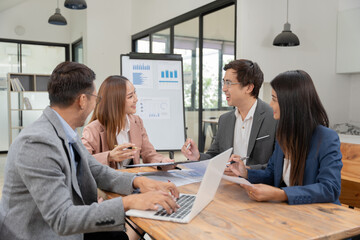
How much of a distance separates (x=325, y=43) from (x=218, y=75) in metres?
1.46

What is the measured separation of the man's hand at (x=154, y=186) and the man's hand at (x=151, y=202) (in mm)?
168

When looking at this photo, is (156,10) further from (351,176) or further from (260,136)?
(351,176)

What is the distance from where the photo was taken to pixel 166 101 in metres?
3.26

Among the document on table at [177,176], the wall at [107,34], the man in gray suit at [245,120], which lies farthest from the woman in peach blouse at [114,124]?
the wall at [107,34]

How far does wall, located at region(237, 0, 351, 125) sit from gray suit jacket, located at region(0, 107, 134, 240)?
3079 mm

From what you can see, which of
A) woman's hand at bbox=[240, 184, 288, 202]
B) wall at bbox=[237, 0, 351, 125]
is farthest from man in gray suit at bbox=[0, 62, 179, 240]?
wall at bbox=[237, 0, 351, 125]

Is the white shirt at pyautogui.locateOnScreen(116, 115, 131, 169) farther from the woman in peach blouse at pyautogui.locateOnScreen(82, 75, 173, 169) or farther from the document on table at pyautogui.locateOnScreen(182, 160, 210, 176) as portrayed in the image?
the document on table at pyautogui.locateOnScreen(182, 160, 210, 176)

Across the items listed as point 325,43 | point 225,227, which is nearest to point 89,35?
point 325,43

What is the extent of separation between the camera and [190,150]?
2.07 m

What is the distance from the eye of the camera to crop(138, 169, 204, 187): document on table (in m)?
1.65

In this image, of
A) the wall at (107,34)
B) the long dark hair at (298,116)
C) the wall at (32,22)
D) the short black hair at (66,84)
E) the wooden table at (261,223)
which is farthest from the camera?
the wall at (32,22)

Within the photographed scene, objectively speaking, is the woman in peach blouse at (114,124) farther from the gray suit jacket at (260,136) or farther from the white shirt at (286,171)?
the white shirt at (286,171)

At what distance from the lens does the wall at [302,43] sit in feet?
12.6

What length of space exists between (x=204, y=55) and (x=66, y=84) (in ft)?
12.7
